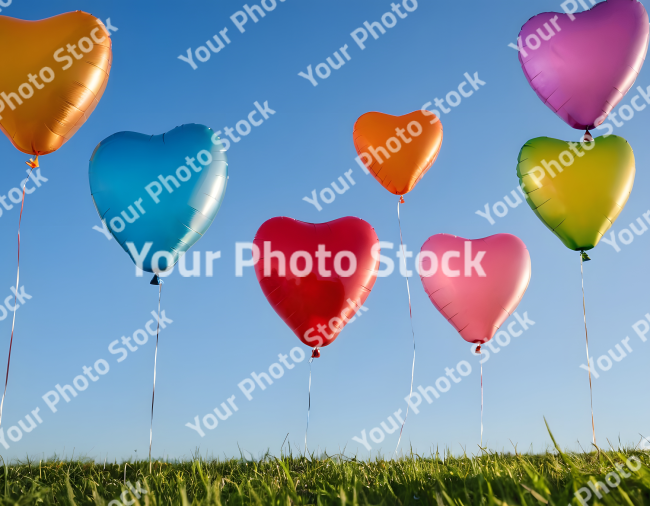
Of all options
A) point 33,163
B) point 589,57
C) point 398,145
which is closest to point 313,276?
point 398,145

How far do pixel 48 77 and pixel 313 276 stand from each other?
3.06m

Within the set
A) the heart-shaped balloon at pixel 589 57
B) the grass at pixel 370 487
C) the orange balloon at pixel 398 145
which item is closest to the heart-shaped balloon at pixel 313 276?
the orange balloon at pixel 398 145

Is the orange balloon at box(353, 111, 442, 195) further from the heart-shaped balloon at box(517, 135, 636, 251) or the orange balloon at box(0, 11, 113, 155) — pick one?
the orange balloon at box(0, 11, 113, 155)

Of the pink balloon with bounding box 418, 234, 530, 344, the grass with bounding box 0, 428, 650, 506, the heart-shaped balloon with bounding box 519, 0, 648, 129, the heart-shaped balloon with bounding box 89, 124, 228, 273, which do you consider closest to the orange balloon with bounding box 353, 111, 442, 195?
the pink balloon with bounding box 418, 234, 530, 344

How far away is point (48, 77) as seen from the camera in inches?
185

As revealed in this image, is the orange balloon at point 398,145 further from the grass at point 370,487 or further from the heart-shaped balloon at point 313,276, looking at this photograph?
the grass at point 370,487

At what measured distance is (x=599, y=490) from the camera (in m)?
2.09

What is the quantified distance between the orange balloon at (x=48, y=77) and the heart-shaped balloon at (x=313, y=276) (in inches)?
85.4

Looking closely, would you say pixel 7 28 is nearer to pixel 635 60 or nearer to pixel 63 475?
pixel 63 475

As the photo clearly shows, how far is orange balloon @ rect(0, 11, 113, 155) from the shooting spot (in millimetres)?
4652

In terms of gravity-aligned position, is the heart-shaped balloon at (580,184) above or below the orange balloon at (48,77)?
below

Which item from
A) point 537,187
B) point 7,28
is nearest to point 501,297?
point 537,187

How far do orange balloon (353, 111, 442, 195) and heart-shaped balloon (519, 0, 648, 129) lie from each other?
142 centimetres

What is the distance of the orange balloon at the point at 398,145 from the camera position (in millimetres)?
6672
